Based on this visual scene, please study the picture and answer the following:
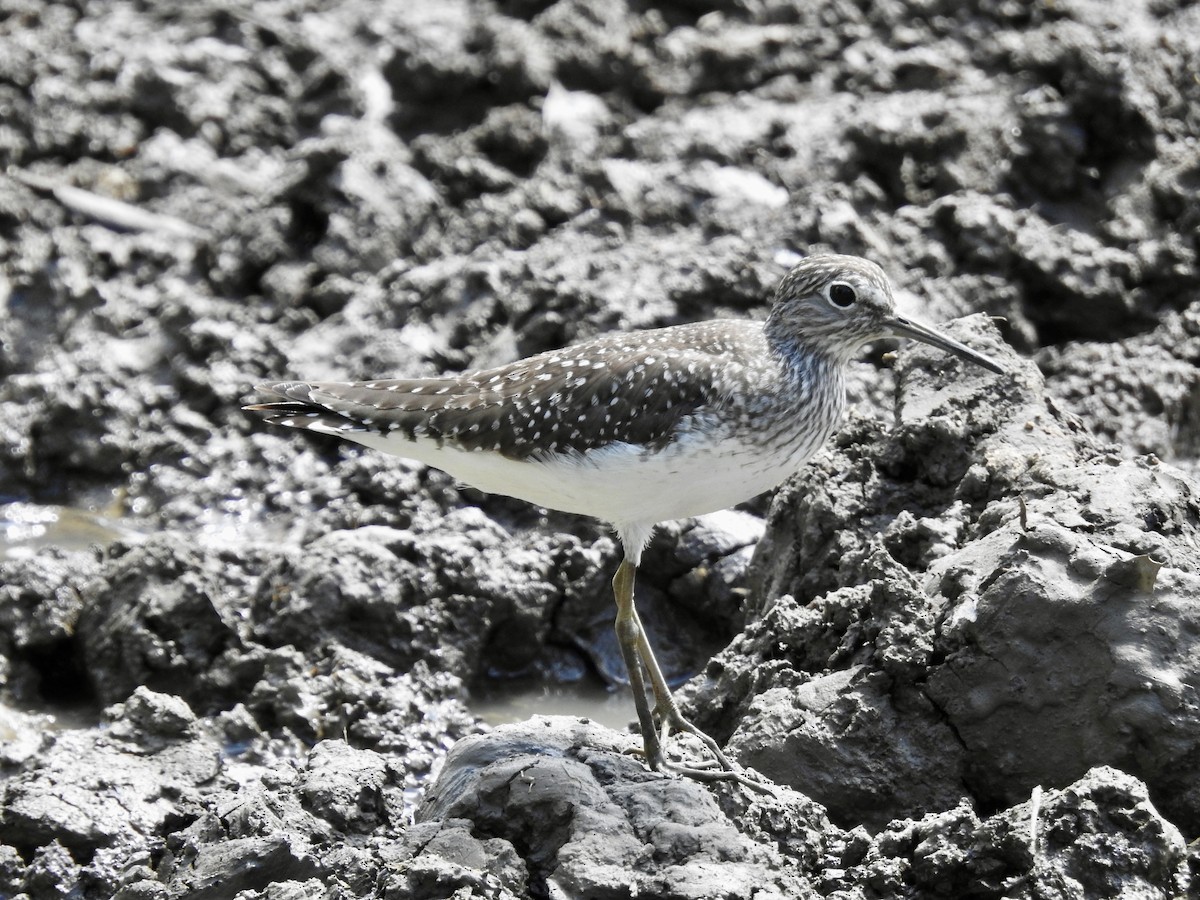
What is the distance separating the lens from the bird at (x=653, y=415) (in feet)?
22.0

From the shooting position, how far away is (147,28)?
14711 millimetres

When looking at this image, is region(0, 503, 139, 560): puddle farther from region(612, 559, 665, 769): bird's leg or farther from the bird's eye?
the bird's eye

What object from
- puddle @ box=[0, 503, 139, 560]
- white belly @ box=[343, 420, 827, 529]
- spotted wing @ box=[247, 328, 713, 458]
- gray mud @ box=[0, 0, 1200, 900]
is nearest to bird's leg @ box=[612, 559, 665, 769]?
white belly @ box=[343, 420, 827, 529]

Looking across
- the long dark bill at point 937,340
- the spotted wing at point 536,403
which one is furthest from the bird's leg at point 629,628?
the long dark bill at point 937,340

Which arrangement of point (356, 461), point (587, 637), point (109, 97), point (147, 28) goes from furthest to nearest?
1. point (147, 28)
2. point (109, 97)
3. point (356, 461)
4. point (587, 637)

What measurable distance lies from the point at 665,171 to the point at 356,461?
3.45 m

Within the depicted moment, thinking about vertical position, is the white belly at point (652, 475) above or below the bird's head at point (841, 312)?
below

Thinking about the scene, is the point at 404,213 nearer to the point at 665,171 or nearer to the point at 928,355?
the point at 665,171

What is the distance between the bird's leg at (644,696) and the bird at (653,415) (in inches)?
0.4

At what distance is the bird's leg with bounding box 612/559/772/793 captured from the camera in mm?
6266

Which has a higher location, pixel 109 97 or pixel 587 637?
pixel 109 97

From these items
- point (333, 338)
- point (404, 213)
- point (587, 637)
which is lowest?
point (587, 637)

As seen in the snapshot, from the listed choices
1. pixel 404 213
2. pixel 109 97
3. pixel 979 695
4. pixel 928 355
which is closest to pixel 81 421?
pixel 404 213

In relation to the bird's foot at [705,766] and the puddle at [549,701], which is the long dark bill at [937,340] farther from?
the puddle at [549,701]
